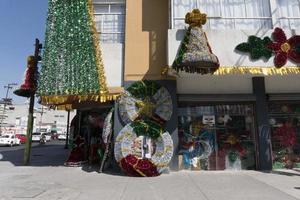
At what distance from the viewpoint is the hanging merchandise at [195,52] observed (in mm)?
10375

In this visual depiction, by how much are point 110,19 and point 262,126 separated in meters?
7.91

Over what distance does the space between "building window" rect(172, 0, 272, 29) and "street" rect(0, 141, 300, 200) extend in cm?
574

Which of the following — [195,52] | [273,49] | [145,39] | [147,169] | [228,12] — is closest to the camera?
[195,52]

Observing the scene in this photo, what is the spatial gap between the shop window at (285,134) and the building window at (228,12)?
3.68 metres

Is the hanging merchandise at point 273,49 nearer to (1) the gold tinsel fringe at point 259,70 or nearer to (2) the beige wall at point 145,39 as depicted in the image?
(1) the gold tinsel fringe at point 259,70

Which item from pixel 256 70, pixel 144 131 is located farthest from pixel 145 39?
pixel 256 70

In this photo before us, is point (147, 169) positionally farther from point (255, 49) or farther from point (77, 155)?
point (255, 49)

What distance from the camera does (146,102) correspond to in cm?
1252

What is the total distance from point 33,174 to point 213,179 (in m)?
6.50

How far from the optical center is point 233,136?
516 inches

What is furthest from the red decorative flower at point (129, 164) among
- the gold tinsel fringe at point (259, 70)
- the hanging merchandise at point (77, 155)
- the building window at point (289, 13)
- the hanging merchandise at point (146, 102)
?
the building window at point (289, 13)

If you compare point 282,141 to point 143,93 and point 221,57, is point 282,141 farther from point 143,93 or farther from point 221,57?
point 143,93

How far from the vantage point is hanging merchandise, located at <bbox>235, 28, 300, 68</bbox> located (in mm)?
11344

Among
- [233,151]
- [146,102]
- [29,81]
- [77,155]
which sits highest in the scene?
[29,81]
